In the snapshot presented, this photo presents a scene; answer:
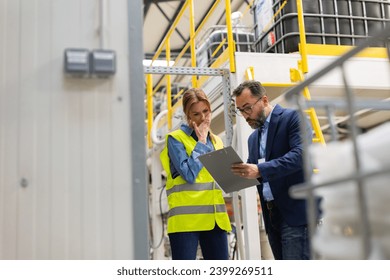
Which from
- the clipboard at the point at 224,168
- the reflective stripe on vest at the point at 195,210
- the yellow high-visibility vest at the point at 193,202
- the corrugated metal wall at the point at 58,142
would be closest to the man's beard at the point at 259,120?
the clipboard at the point at 224,168

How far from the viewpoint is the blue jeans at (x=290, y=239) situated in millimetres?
2082

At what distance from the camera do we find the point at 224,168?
7.64 feet

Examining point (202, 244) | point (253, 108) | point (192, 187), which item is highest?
point (253, 108)

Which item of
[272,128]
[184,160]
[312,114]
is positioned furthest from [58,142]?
[312,114]

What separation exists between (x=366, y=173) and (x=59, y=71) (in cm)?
108

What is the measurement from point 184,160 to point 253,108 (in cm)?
44

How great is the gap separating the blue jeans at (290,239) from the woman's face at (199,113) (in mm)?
641

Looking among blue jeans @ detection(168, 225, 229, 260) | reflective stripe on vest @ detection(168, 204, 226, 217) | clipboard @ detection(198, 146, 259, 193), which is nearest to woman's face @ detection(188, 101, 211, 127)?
clipboard @ detection(198, 146, 259, 193)

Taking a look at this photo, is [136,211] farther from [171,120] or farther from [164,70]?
[171,120]

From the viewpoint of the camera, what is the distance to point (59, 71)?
1528 millimetres

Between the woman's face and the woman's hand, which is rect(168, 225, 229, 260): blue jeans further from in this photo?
the woman's face

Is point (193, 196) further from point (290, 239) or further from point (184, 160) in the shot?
point (290, 239)

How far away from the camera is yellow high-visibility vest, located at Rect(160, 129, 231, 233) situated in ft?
7.83
